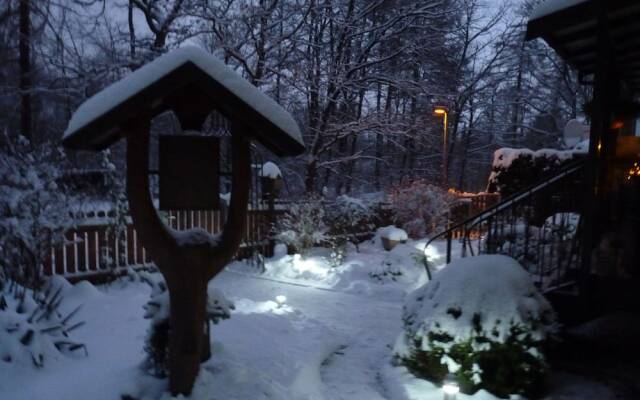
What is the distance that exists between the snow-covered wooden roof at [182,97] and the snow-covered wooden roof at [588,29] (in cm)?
292

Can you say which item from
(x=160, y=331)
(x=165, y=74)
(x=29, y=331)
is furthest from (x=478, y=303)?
(x=29, y=331)

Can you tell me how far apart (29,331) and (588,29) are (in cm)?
642

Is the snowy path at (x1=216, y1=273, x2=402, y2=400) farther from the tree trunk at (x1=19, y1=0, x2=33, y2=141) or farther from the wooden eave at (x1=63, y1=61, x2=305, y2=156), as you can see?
the tree trunk at (x1=19, y1=0, x2=33, y2=141)

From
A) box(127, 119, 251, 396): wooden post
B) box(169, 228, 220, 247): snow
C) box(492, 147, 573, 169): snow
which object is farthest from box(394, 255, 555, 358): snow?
box(492, 147, 573, 169): snow

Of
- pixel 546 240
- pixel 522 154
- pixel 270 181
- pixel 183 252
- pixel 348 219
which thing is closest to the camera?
pixel 183 252

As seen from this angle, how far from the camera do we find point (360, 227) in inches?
511

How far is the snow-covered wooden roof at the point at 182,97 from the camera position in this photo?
10.7 feet

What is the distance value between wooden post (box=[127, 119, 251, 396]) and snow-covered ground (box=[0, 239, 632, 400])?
1.02ft

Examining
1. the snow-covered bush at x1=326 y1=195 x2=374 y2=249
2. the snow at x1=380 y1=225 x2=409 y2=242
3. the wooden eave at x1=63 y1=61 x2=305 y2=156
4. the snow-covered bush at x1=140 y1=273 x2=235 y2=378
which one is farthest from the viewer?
the snow at x1=380 y1=225 x2=409 y2=242

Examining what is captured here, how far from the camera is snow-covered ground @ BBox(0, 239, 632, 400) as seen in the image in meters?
3.69

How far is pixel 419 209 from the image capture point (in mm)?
13516

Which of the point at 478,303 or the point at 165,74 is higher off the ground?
the point at 165,74

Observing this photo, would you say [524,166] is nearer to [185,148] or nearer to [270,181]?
[270,181]

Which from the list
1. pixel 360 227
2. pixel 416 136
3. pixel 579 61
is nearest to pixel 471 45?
pixel 416 136
